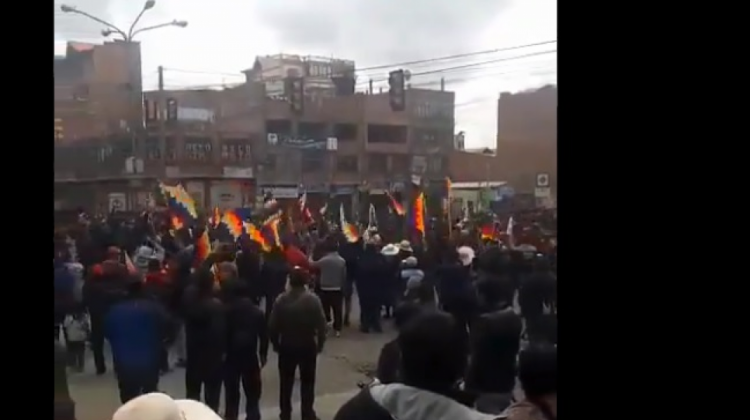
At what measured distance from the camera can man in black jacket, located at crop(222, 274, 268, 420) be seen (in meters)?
2.35

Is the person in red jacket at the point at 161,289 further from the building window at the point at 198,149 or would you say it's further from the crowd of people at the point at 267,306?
the building window at the point at 198,149

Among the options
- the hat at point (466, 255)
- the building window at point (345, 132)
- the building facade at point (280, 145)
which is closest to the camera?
the hat at point (466, 255)

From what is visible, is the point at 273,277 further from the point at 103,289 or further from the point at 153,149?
the point at 153,149

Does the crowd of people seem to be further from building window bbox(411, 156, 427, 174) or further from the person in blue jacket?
building window bbox(411, 156, 427, 174)

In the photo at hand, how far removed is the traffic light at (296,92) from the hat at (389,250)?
0.73 m

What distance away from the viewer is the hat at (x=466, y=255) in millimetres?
2682

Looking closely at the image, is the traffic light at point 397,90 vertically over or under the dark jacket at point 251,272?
over

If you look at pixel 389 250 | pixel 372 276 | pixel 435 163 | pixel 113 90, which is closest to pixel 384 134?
pixel 435 163

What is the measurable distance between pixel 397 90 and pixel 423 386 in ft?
7.52

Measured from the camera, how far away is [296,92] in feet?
10.5

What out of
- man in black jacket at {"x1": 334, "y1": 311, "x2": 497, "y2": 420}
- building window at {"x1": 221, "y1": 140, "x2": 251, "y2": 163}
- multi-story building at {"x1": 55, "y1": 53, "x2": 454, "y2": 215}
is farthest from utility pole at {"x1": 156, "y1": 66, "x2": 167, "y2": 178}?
man in black jacket at {"x1": 334, "y1": 311, "x2": 497, "y2": 420}

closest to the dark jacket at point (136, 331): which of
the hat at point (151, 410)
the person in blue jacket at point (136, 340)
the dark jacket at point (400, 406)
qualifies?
the person in blue jacket at point (136, 340)
